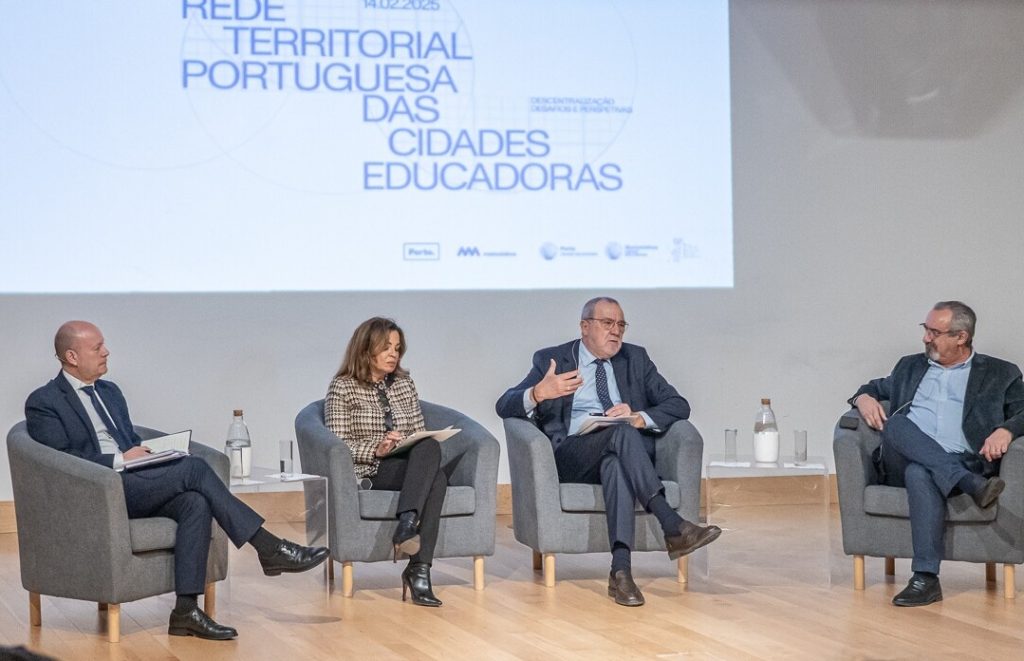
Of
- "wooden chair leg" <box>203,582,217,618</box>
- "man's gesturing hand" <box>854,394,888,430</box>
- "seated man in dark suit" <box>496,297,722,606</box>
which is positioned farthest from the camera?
"man's gesturing hand" <box>854,394,888,430</box>

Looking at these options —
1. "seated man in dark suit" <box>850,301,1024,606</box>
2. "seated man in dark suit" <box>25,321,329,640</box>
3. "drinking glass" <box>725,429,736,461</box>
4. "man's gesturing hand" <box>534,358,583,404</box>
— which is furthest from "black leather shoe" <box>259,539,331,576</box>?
"seated man in dark suit" <box>850,301,1024,606</box>

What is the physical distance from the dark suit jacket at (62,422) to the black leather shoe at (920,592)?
2.61 m

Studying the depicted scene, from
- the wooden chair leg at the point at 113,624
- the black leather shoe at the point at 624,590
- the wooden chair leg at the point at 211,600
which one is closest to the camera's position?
the wooden chair leg at the point at 113,624

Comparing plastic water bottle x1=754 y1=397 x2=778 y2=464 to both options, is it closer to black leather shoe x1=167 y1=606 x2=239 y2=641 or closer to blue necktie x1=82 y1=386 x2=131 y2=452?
black leather shoe x1=167 y1=606 x2=239 y2=641

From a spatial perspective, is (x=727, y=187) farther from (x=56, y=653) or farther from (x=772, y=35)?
(x=56, y=653)

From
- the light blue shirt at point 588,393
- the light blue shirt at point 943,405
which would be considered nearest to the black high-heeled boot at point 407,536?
the light blue shirt at point 588,393

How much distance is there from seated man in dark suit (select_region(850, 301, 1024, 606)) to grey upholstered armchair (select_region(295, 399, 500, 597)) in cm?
142

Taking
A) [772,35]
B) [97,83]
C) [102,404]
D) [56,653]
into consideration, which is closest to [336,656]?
[56,653]

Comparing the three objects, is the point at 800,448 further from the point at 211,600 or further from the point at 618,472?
the point at 211,600

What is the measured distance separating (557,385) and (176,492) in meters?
1.47

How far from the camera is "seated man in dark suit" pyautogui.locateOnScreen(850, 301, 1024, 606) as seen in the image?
4414 millimetres

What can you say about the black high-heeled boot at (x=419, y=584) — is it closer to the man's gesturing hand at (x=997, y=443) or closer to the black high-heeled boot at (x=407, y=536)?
the black high-heeled boot at (x=407, y=536)

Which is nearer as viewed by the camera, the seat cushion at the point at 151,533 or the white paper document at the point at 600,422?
the seat cushion at the point at 151,533

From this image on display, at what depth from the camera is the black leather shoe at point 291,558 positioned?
13.5 feet
